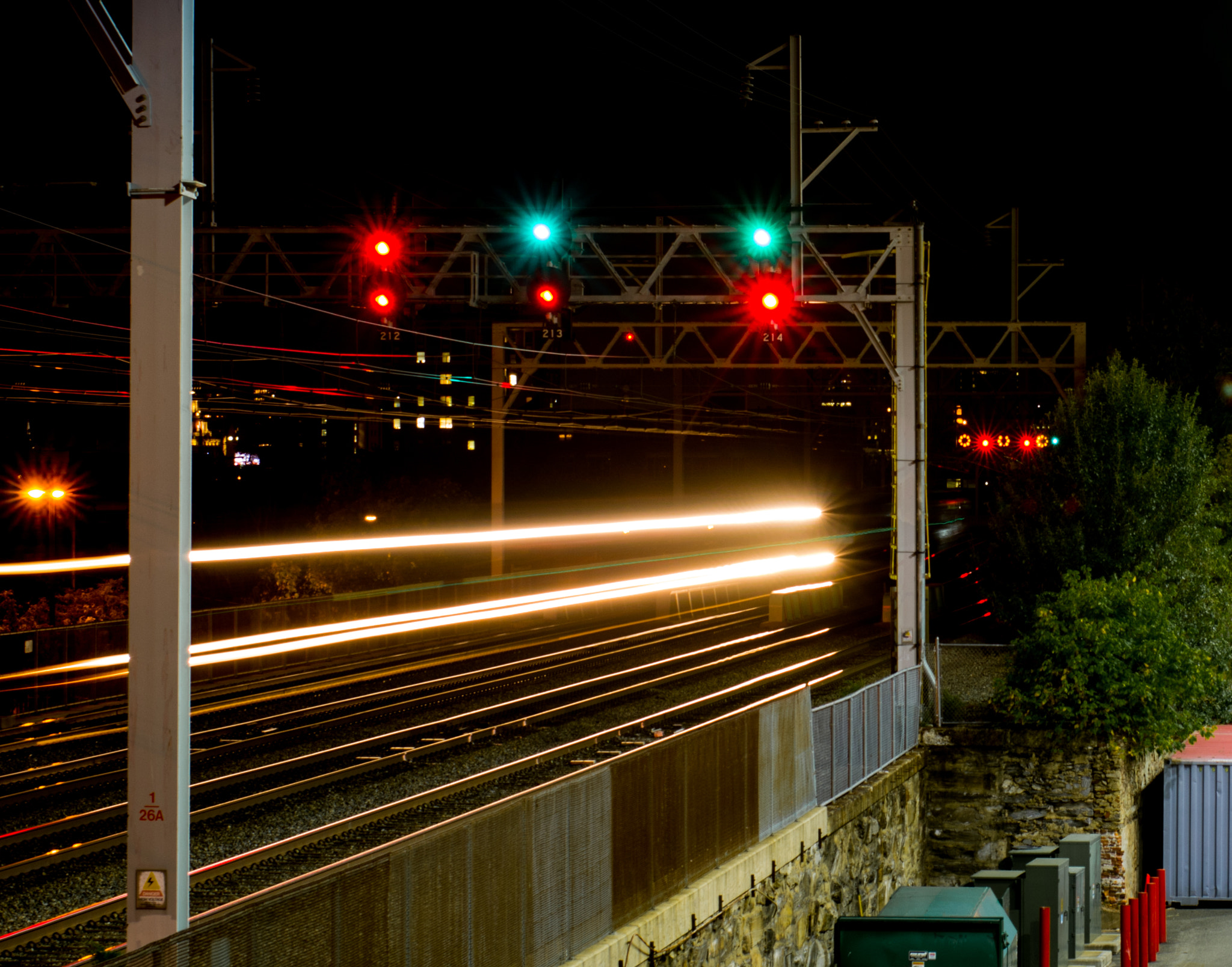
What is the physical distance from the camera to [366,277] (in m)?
17.2

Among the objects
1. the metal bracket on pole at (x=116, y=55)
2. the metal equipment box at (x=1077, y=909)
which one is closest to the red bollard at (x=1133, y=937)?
the metal equipment box at (x=1077, y=909)

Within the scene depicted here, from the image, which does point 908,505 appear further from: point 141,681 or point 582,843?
point 141,681

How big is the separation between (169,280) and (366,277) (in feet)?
39.6

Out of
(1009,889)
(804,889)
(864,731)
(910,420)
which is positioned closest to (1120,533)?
(910,420)

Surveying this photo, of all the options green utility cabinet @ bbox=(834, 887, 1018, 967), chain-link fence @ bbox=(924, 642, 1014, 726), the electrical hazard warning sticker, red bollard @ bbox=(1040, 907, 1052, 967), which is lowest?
red bollard @ bbox=(1040, 907, 1052, 967)

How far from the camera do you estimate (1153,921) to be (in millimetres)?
16922

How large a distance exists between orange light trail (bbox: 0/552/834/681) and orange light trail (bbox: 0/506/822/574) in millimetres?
1485

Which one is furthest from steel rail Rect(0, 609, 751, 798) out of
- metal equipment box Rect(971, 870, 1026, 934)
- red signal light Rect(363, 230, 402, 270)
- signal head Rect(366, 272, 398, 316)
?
metal equipment box Rect(971, 870, 1026, 934)

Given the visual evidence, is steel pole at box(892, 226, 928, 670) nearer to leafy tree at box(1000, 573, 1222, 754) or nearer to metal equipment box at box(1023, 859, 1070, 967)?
leafy tree at box(1000, 573, 1222, 754)

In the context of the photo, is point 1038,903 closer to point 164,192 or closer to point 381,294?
point 381,294

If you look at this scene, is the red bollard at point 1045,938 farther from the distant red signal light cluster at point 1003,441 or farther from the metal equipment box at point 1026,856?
the distant red signal light cluster at point 1003,441

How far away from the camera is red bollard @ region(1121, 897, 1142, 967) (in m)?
15.2

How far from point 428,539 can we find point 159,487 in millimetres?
19638

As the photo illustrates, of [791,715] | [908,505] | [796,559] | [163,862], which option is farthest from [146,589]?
[796,559]
